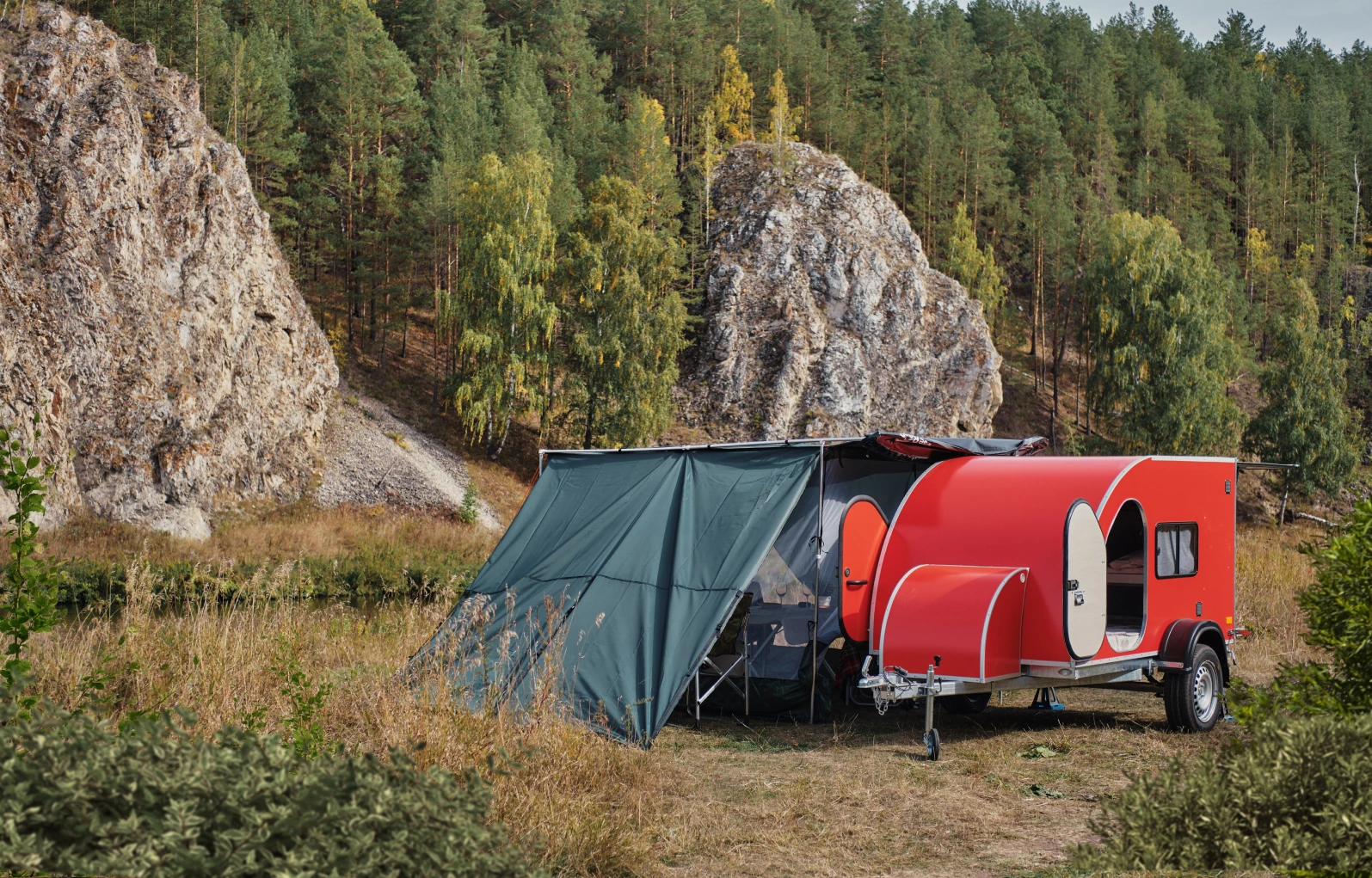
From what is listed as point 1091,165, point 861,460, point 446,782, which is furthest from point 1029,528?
point 1091,165

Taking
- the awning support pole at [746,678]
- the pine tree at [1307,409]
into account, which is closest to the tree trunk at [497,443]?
the awning support pole at [746,678]

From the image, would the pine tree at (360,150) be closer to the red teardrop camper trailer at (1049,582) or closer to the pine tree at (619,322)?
the pine tree at (619,322)

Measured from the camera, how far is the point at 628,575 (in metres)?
8.73

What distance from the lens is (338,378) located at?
106ft

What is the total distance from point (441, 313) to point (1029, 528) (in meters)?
27.2

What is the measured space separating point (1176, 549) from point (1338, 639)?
171 inches

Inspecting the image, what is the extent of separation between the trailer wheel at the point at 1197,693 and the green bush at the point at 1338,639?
373 cm

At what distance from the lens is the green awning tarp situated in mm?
7777

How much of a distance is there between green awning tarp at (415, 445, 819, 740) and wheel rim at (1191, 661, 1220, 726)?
352 centimetres

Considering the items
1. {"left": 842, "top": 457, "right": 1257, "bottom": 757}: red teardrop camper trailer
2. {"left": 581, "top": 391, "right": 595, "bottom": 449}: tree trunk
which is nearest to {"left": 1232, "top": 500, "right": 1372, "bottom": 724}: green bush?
{"left": 842, "top": 457, "right": 1257, "bottom": 757}: red teardrop camper trailer

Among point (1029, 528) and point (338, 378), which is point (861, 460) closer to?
point (1029, 528)

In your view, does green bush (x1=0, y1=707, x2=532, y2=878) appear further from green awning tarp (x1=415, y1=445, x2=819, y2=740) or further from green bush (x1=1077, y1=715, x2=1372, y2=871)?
green awning tarp (x1=415, y1=445, x2=819, y2=740)

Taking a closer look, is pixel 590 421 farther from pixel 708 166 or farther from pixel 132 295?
pixel 708 166

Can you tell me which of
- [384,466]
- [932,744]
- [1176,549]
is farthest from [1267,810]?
[384,466]
